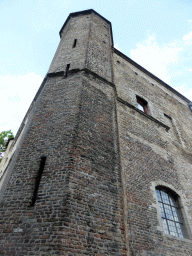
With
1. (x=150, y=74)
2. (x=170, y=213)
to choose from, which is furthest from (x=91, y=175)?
(x=150, y=74)

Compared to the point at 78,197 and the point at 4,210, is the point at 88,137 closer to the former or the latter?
the point at 78,197

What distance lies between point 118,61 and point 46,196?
10.5 meters

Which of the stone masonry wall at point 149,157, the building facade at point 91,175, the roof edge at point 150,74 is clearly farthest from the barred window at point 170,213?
the roof edge at point 150,74

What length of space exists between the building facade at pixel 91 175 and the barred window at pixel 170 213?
0.04 meters

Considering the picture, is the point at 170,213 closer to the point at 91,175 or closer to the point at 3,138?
the point at 91,175

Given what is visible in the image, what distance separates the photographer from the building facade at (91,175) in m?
4.15

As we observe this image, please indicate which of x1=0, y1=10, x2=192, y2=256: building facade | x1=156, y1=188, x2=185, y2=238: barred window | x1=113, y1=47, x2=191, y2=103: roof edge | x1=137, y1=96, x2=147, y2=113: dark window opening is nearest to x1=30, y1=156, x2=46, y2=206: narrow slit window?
x1=0, y1=10, x2=192, y2=256: building facade

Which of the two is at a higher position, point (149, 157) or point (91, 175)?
point (149, 157)

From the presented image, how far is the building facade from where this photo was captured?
4.15 m

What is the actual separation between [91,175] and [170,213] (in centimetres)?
377

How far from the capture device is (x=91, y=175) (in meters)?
5.19

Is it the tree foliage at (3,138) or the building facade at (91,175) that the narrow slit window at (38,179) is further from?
the tree foliage at (3,138)

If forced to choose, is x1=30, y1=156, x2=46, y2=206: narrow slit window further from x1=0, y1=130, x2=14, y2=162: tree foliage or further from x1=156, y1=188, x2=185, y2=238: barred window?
x1=0, y1=130, x2=14, y2=162: tree foliage

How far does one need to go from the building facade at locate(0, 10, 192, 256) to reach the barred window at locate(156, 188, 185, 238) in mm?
37
